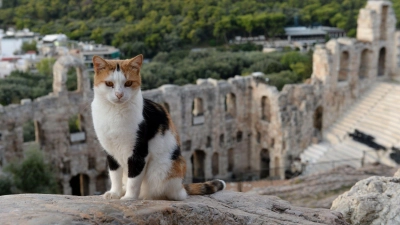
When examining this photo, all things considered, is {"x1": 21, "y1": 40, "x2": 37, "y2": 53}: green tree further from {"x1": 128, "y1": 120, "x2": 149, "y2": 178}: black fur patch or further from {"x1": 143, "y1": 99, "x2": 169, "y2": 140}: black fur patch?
{"x1": 128, "y1": 120, "x2": 149, "y2": 178}: black fur patch

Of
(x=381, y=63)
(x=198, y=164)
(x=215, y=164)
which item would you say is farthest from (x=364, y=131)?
(x=198, y=164)

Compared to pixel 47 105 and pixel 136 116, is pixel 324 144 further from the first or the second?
pixel 136 116

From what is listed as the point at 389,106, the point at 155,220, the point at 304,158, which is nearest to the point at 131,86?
the point at 155,220

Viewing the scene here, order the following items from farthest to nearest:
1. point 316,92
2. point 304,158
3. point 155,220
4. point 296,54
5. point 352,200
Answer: point 296,54
point 316,92
point 304,158
point 352,200
point 155,220

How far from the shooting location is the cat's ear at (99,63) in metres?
6.39

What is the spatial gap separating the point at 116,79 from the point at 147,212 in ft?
5.15

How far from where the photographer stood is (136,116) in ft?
21.5

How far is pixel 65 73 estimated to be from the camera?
2425 centimetres

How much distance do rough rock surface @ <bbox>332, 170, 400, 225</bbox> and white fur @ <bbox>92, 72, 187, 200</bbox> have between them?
8.54 ft

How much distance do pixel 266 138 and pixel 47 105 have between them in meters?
11.7

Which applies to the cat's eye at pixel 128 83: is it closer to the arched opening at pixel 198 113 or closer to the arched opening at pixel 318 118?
the arched opening at pixel 198 113

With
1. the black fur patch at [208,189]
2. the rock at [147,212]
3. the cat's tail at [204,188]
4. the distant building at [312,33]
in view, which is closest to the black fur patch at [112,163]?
the rock at [147,212]

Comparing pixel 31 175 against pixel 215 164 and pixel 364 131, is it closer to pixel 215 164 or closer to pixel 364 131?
pixel 215 164

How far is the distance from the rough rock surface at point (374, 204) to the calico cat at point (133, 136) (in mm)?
2544
